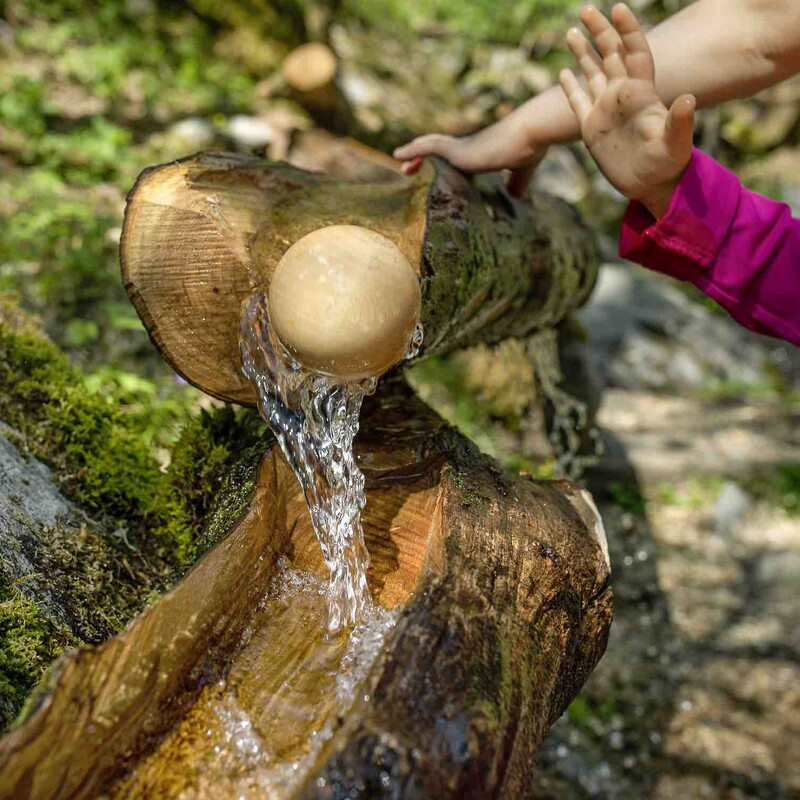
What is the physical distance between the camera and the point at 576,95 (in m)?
2.41

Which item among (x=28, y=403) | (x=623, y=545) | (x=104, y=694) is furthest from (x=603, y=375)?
(x=104, y=694)

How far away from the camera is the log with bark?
1.44m

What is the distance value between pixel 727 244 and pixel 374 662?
1751 millimetres

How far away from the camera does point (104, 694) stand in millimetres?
1480

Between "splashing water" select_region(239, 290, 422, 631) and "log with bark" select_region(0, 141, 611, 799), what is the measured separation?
0.06 meters

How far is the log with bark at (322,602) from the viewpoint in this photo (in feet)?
4.72

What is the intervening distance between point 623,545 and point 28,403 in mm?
3691

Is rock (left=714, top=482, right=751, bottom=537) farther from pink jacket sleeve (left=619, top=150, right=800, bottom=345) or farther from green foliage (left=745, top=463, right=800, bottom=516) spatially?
pink jacket sleeve (left=619, top=150, right=800, bottom=345)

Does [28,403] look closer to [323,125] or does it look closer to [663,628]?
[663,628]

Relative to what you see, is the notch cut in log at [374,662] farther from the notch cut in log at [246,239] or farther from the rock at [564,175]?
the rock at [564,175]

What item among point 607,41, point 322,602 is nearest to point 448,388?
point 607,41

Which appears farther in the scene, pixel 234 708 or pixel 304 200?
pixel 304 200

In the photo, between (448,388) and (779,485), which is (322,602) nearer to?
(448,388)

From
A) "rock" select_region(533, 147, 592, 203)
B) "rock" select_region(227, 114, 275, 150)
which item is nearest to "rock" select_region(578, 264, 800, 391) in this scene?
"rock" select_region(533, 147, 592, 203)
